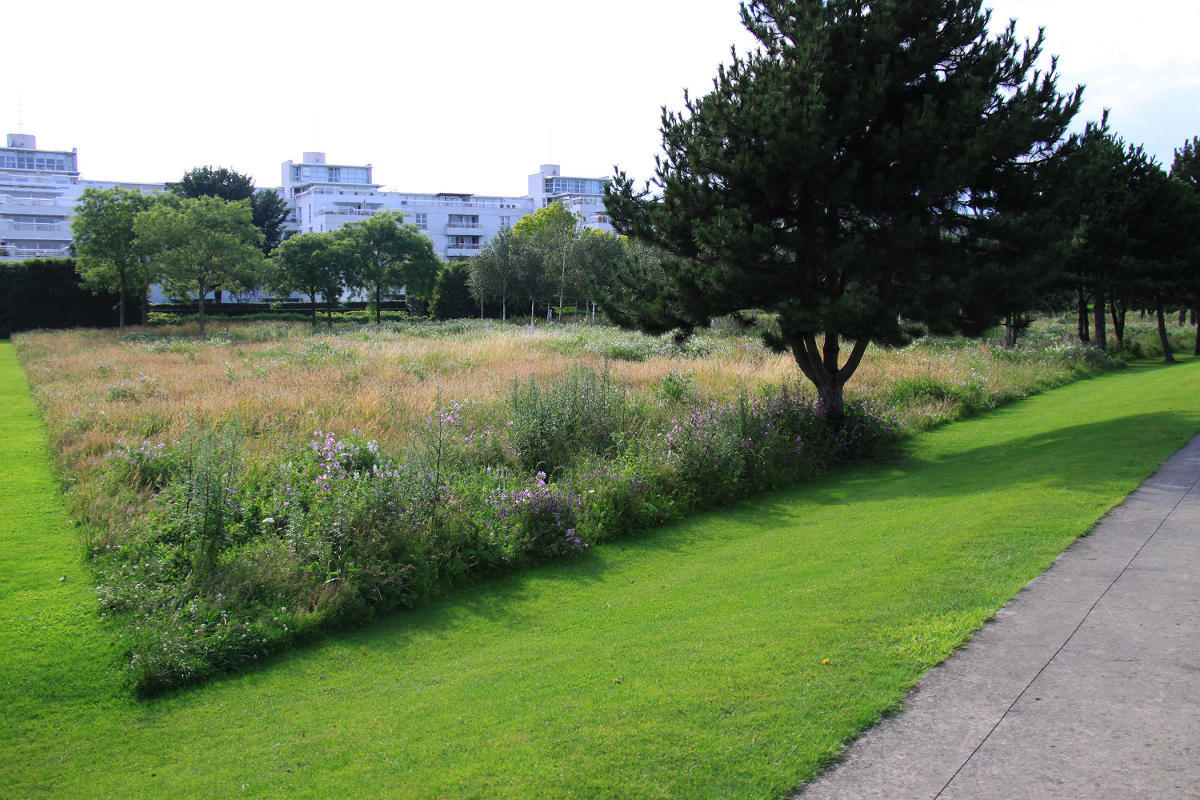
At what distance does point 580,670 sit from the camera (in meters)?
5.12

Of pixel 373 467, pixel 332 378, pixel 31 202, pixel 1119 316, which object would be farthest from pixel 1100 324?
pixel 31 202

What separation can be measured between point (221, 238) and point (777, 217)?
36.3 metres

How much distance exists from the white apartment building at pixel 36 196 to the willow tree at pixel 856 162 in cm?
6239

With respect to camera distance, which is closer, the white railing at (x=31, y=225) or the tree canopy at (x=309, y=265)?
the tree canopy at (x=309, y=265)

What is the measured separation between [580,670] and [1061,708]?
2731 mm

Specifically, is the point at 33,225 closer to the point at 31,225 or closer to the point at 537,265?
the point at 31,225

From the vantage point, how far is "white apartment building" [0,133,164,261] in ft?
261

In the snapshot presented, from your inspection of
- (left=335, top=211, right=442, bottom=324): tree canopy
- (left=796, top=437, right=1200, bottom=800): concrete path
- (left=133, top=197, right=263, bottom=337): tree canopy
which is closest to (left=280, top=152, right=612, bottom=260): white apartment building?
(left=335, top=211, right=442, bottom=324): tree canopy

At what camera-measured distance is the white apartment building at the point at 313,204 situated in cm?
8225

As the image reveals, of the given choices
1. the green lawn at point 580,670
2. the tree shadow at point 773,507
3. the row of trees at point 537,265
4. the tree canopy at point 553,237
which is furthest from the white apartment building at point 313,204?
the green lawn at point 580,670

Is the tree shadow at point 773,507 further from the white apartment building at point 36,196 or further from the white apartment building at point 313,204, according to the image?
the white apartment building at point 313,204

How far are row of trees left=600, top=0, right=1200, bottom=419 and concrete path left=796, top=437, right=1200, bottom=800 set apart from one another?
7163 millimetres

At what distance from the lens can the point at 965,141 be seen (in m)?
11.3

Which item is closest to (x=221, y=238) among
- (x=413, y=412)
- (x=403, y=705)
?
(x=413, y=412)
